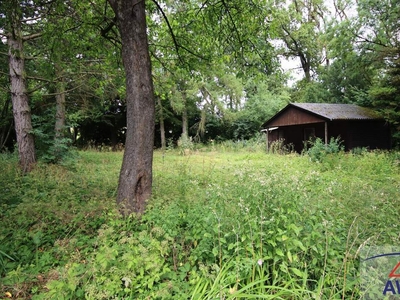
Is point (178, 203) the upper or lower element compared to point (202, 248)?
upper

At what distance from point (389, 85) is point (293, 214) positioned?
16020 mm

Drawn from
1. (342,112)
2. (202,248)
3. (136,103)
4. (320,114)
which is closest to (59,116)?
(136,103)

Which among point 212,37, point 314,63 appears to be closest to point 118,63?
point 212,37

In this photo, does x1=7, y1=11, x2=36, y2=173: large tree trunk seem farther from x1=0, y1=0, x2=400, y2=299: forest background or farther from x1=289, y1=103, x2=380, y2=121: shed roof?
x1=289, y1=103, x2=380, y2=121: shed roof

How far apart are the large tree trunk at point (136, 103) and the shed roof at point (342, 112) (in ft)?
42.1

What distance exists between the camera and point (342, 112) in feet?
49.9

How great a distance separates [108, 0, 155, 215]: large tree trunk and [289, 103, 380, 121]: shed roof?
42.1 ft

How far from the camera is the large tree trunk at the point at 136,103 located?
3.42m

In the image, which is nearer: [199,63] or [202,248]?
[202,248]

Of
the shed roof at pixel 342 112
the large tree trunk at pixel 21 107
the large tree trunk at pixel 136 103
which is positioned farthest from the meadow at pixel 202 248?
the shed roof at pixel 342 112

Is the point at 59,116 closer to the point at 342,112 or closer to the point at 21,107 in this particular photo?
the point at 21,107

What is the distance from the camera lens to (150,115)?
354cm

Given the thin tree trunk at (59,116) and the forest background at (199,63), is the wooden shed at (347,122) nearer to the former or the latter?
the forest background at (199,63)

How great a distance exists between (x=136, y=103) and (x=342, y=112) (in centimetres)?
1525
